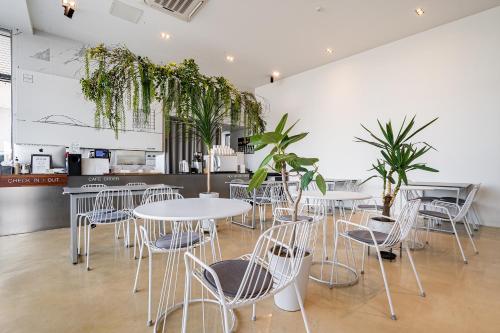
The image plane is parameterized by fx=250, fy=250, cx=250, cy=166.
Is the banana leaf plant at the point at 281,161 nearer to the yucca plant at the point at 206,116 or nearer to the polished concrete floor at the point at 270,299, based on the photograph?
the polished concrete floor at the point at 270,299

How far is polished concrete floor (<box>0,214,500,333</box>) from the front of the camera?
1.68 metres

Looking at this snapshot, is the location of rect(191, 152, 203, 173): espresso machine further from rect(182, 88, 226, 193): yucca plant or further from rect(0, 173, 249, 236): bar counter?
rect(182, 88, 226, 193): yucca plant

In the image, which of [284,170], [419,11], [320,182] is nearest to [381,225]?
[320,182]

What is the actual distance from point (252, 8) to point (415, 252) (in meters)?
4.50

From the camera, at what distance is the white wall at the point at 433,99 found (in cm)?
434

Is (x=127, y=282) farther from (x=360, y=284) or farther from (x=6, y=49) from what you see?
(x=6, y=49)

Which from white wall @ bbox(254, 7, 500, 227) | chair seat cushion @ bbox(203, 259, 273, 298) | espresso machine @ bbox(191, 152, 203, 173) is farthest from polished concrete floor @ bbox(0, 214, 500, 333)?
espresso machine @ bbox(191, 152, 203, 173)

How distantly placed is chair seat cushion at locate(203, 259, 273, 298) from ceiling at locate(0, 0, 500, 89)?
4276 millimetres

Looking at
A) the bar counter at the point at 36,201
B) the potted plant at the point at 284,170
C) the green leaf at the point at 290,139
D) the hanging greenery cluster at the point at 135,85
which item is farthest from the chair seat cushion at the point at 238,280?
the bar counter at the point at 36,201

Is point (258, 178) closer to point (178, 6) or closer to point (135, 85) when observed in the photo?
point (135, 85)

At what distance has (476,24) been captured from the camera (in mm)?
4449

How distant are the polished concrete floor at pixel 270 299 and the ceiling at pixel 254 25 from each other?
13.0 ft

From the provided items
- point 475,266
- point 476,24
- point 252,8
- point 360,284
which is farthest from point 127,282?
point 476,24

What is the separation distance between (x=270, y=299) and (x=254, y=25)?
4.76 m
